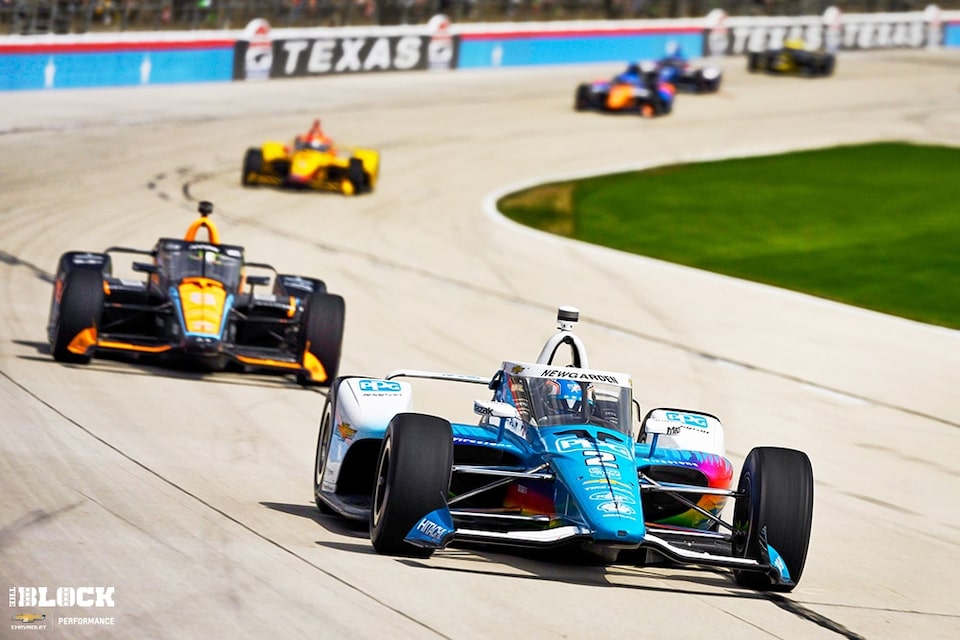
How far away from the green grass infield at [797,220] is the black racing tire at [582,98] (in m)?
6.64

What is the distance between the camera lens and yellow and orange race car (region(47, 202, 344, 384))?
15.7 m

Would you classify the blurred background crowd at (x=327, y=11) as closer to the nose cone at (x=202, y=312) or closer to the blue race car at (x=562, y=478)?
the nose cone at (x=202, y=312)

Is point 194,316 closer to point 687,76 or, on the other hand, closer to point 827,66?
point 687,76

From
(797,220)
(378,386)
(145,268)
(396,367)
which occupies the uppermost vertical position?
(378,386)

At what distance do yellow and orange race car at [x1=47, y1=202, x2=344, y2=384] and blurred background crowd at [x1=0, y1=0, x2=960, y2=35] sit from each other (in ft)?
81.0

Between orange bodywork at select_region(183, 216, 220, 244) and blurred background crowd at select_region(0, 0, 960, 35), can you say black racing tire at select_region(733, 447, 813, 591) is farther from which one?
blurred background crowd at select_region(0, 0, 960, 35)

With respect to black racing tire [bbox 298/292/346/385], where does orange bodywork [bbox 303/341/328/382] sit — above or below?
below

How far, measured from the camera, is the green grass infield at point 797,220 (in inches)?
1045

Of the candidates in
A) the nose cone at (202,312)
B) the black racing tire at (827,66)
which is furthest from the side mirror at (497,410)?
the black racing tire at (827,66)

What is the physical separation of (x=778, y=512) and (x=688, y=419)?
2144 mm

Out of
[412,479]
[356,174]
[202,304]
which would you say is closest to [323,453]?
[412,479]

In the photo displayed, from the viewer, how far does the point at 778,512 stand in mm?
9875

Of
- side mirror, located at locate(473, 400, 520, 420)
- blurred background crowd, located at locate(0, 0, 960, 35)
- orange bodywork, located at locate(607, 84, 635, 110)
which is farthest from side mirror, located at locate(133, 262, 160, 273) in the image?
orange bodywork, located at locate(607, 84, 635, 110)

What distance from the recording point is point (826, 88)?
2168 inches
